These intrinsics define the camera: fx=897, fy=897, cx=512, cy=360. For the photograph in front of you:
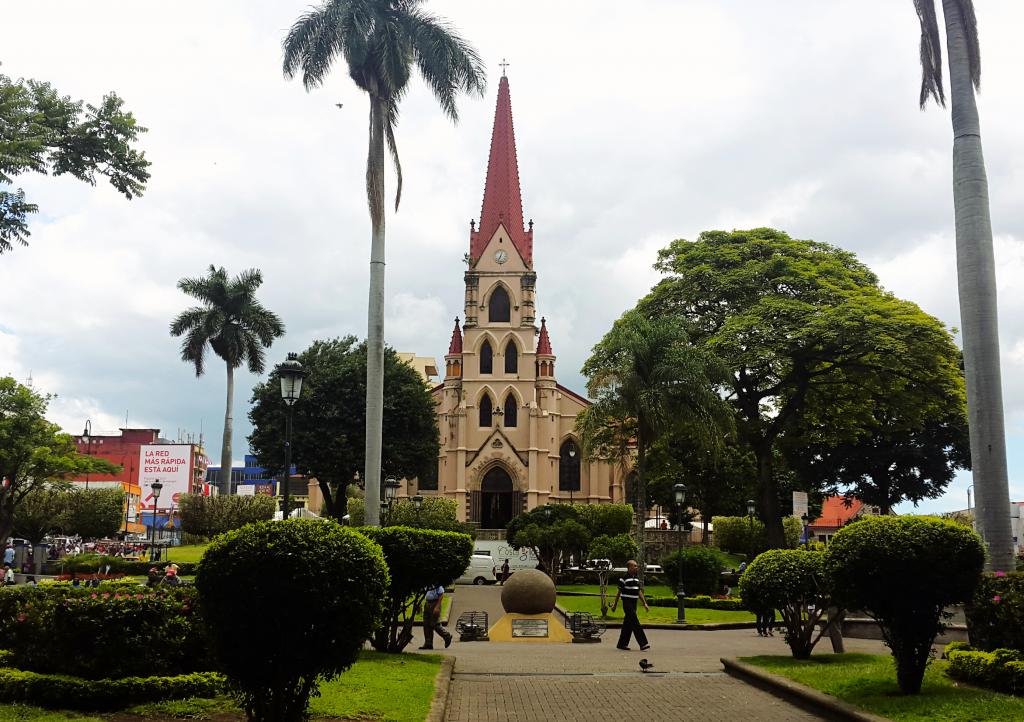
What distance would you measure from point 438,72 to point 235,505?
31.1 metres

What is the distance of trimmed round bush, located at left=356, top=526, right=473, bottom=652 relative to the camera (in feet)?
43.2

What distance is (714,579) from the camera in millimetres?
30453

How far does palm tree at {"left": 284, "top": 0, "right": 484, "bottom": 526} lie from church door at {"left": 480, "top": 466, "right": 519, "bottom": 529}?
38788 mm

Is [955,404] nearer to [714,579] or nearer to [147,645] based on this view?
[714,579]

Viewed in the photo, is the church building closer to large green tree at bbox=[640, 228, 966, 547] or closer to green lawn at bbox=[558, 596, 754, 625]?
large green tree at bbox=[640, 228, 966, 547]

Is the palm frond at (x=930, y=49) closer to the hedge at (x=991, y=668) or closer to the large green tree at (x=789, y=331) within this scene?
the hedge at (x=991, y=668)

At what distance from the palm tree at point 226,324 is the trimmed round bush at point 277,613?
44.7 m

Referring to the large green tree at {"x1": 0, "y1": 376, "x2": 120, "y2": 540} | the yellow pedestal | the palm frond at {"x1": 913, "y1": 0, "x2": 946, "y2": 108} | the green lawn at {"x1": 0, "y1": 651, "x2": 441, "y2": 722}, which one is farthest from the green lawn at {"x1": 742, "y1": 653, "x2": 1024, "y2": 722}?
the large green tree at {"x1": 0, "y1": 376, "x2": 120, "y2": 540}

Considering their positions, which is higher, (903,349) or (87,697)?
(903,349)

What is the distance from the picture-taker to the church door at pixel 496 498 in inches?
2296

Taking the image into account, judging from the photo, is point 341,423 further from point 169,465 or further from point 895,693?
point 895,693

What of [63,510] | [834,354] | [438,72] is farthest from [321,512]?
[438,72]

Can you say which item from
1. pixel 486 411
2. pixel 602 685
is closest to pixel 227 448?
pixel 486 411

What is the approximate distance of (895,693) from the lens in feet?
30.3
